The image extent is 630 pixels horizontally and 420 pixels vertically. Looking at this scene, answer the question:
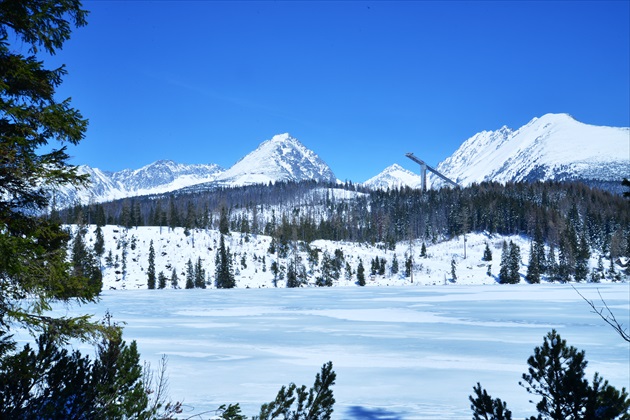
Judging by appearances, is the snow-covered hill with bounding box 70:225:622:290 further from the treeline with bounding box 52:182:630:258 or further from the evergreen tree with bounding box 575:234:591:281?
the evergreen tree with bounding box 575:234:591:281

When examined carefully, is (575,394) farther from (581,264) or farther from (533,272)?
(581,264)

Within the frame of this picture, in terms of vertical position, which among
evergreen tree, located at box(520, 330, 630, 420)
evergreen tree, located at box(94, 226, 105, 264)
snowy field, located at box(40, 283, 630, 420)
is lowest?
snowy field, located at box(40, 283, 630, 420)

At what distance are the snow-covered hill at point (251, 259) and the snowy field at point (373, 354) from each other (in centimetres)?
6024

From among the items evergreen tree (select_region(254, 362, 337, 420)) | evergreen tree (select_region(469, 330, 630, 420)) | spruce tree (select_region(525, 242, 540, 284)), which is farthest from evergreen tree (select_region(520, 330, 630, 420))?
spruce tree (select_region(525, 242, 540, 284))

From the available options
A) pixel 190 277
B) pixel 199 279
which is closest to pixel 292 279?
pixel 199 279

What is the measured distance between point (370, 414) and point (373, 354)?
278 inches

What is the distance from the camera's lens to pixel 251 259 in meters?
100

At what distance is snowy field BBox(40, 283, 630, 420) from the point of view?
1155cm

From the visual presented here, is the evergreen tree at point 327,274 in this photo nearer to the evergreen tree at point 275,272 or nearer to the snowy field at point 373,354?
the evergreen tree at point 275,272

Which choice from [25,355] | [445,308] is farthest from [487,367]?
[445,308]

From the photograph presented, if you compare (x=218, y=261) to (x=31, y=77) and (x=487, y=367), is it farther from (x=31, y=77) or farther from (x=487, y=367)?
(x=31, y=77)

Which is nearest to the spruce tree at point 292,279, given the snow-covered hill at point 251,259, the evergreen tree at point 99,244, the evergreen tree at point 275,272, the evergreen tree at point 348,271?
the snow-covered hill at point 251,259

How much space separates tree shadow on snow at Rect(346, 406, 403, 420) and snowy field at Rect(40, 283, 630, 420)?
3 centimetres

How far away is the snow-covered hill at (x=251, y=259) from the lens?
89.4m
